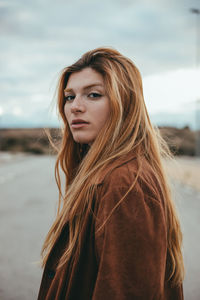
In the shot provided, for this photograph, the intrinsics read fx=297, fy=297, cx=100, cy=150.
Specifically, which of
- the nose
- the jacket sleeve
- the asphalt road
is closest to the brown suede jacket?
the jacket sleeve

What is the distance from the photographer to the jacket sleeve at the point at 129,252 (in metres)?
1.18

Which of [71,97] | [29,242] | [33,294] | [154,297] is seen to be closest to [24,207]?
[29,242]

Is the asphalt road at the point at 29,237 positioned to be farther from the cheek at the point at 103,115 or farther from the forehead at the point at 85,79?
the forehead at the point at 85,79

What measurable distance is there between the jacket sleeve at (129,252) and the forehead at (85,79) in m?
0.70

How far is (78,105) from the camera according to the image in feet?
5.45

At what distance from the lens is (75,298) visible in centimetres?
139

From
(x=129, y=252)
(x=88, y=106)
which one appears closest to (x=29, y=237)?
(x=88, y=106)

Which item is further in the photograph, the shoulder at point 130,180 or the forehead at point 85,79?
the forehead at point 85,79

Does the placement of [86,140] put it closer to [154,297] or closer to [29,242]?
[154,297]

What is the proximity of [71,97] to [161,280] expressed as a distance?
114 cm

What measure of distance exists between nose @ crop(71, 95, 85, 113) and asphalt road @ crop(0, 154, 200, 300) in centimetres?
88

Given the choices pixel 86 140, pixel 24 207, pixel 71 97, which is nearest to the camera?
pixel 86 140

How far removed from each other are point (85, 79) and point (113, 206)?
812mm

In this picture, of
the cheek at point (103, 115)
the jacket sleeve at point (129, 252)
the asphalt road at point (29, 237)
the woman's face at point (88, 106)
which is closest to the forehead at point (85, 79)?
the woman's face at point (88, 106)
